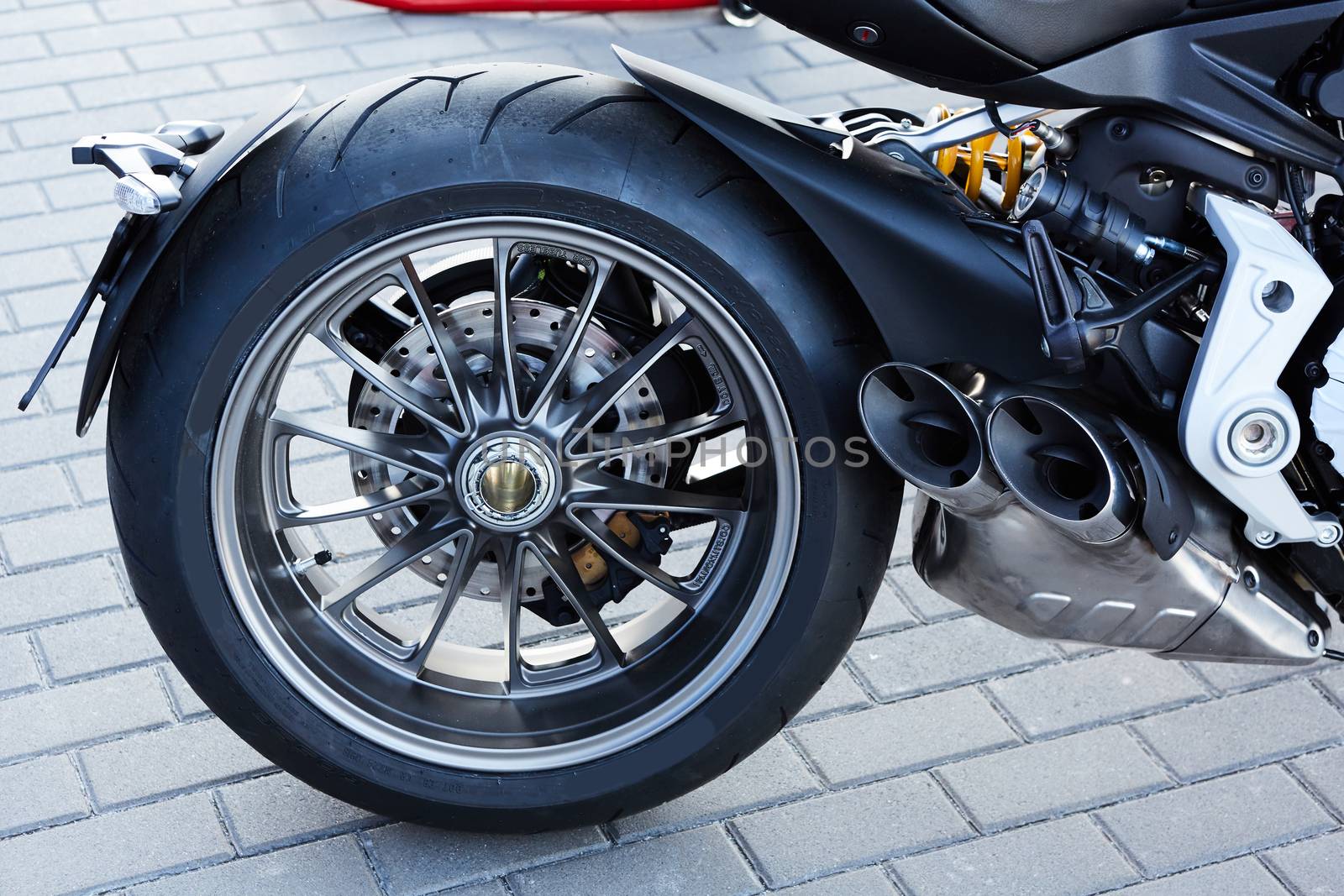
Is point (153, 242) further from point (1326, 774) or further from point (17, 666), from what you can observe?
point (1326, 774)

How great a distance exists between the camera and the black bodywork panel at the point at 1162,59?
1826 mm

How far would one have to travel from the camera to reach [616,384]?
6.84 feet

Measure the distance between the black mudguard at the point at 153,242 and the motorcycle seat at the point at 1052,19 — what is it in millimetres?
899

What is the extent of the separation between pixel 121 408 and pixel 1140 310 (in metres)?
1.32

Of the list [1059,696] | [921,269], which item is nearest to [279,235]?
[921,269]

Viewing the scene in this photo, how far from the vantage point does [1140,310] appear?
184 cm

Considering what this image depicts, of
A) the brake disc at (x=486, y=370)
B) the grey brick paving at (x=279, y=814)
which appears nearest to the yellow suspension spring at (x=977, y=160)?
the brake disc at (x=486, y=370)

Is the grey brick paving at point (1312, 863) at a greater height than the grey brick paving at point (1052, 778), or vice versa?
the grey brick paving at point (1312, 863)

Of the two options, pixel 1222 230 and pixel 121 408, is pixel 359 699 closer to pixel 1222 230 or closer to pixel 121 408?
pixel 121 408

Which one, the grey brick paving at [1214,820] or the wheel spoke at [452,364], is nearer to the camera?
the wheel spoke at [452,364]

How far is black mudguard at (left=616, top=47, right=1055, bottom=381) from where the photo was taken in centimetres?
191

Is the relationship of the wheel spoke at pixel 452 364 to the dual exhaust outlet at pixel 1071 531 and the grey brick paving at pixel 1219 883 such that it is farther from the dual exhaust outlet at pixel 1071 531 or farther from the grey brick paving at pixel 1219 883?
the grey brick paving at pixel 1219 883

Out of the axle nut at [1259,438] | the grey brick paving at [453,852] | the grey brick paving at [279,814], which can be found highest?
the axle nut at [1259,438]

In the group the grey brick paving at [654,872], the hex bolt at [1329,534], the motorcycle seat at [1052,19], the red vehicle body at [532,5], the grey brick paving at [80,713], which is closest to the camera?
the motorcycle seat at [1052,19]
